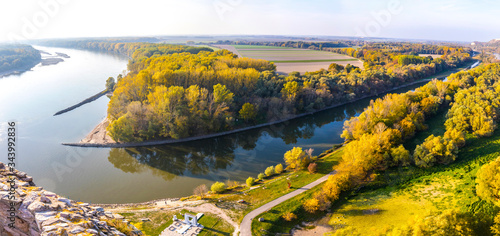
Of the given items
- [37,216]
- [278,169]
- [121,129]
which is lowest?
[278,169]

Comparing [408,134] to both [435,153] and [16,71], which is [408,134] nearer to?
[435,153]

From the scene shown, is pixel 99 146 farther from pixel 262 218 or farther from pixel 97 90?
pixel 97 90

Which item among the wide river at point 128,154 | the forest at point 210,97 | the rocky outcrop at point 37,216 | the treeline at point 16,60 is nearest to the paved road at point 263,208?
the wide river at point 128,154

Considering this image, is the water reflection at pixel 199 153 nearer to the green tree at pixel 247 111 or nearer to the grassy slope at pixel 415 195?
the green tree at pixel 247 111

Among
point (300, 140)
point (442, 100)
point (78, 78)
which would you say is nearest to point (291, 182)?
point (300, 140)

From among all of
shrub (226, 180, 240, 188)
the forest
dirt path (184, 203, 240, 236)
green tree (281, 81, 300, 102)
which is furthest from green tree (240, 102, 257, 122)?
dirt path (184, 203, 240, 236)

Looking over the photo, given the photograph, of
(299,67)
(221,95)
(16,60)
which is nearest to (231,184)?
(221,95)

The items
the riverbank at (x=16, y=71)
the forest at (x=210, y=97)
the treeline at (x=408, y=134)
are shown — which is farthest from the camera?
the riverbank at (x=16, y=71)

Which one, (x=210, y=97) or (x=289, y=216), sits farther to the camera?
(x=210, y=97)
